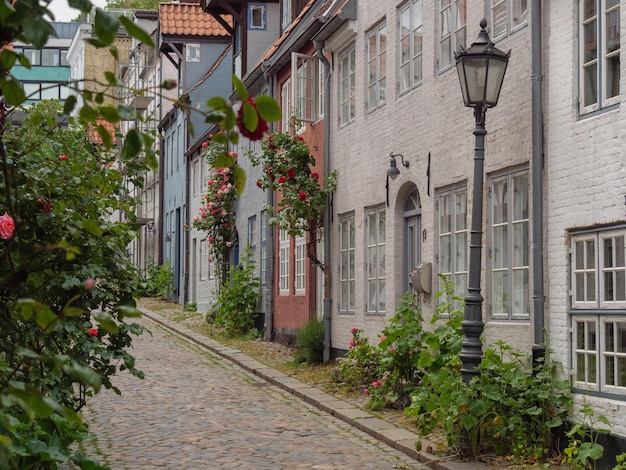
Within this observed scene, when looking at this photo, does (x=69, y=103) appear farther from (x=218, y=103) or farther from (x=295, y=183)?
→ (x=295, y=183)

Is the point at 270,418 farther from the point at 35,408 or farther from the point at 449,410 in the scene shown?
the point at 35,408

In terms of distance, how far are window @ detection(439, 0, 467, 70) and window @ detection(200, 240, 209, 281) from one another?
1768cm

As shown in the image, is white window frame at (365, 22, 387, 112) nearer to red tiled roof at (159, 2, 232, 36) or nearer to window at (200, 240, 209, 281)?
window at (200, 240, 209, 281)

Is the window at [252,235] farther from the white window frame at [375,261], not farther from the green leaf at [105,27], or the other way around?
the green leaf at [105,27]

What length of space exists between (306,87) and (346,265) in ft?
11.8

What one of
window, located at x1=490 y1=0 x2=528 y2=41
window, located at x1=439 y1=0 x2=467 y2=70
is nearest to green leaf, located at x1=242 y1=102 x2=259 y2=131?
window, located at x1=490 y1=0 x2=528 y2=41

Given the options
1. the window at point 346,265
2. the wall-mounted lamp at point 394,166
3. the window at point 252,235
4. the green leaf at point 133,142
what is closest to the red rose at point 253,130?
the green leaf at point 133,142

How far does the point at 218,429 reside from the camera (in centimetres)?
1046

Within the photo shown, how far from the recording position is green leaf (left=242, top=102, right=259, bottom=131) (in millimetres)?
2783

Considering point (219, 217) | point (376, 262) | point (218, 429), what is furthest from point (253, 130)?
point (219, 217)

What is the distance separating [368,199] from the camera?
48.7 feet

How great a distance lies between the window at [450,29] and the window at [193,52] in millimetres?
20723

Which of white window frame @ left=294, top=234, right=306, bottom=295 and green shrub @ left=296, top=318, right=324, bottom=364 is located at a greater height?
white window frame @ left=294, top=234, right=306, bottom=295

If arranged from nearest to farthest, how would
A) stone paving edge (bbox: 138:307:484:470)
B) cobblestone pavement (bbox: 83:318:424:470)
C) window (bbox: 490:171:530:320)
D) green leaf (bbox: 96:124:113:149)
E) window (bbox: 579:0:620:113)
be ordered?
green leaf (bbox: 96:124:113:149)
window (bbox: 579:0:620:113)
stone paving edge (bbox: 138:307:484:470)
cobblestone pavement (bbox: 83:318:424:470)
window (bbox: 490:171:530:320)
